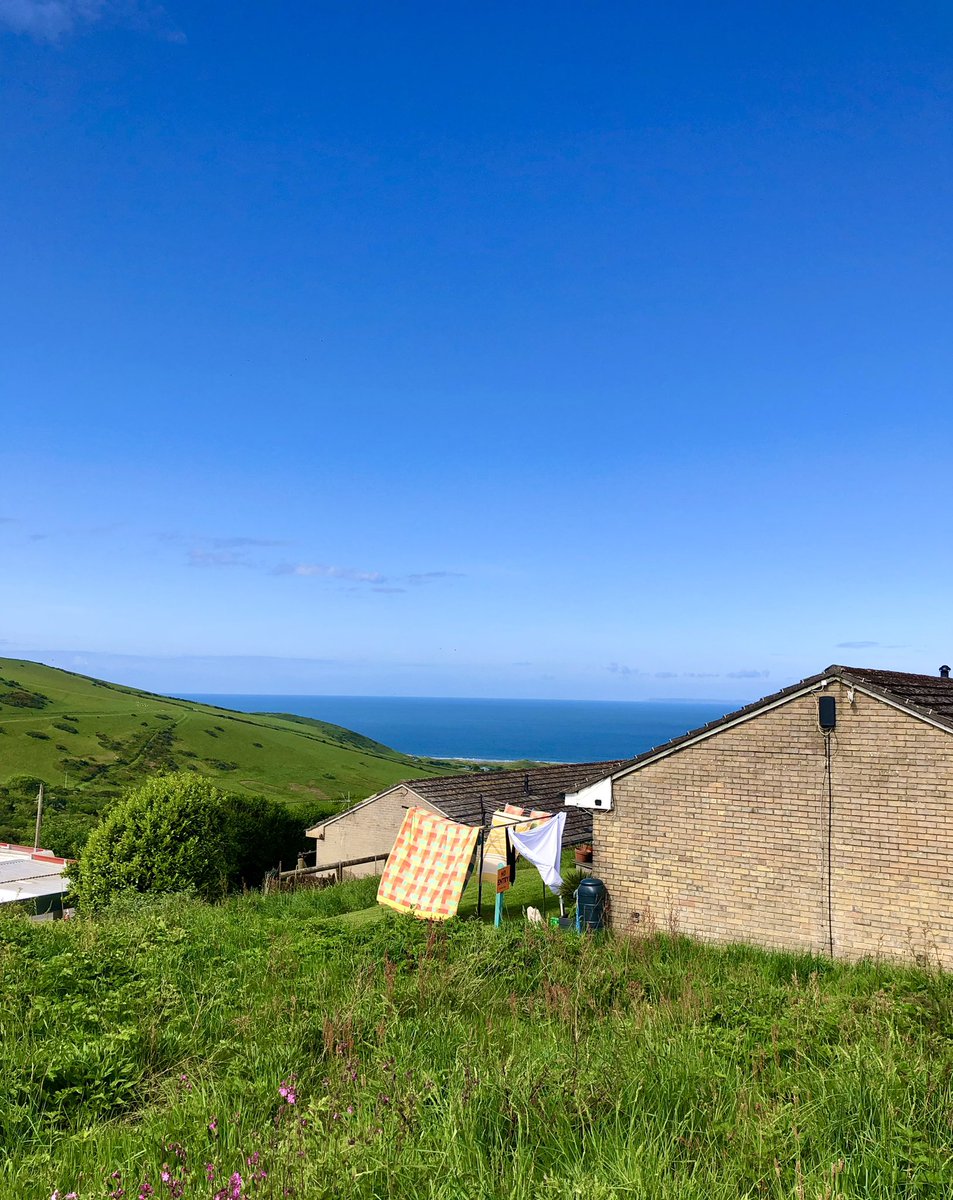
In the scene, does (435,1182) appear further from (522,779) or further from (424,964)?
(522,779)

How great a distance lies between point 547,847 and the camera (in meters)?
17.2

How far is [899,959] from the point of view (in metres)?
12.8

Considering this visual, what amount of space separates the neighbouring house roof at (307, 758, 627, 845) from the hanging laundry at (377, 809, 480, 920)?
831 centimetres

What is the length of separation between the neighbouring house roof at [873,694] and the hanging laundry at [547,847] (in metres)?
1.49

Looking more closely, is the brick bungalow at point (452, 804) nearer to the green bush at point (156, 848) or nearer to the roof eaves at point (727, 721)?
the green bush at point (156, 848)

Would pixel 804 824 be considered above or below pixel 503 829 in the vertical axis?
above

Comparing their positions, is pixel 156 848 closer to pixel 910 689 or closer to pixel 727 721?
pixel 727 721

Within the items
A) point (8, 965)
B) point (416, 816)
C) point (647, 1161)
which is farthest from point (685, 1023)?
point (416, 816)

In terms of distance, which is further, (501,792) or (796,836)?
(501,792)

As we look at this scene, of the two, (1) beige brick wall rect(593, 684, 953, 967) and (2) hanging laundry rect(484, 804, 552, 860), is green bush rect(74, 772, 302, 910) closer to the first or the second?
(2) hanging laundry rect(484, 804, 552, 860)

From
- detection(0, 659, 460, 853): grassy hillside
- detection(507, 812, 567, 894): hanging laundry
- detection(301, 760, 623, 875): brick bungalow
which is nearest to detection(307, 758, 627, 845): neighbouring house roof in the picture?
detection(301, 760, 623, 875): brick bungalow

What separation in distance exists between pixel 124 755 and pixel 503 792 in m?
92.0

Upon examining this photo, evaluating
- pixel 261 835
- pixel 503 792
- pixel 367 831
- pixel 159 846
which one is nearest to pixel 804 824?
pixel 503 792

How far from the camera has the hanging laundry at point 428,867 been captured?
54.4 ft
